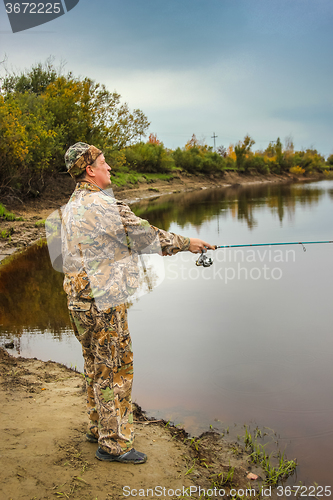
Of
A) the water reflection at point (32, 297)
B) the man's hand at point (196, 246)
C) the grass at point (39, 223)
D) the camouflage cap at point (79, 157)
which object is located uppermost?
the camouflage cap at point (79, 157)

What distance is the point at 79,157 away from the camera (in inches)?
109

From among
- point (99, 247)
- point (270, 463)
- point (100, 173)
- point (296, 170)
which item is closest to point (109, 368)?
point (99, 247)

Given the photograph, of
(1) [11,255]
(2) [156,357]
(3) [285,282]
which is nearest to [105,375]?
(2) [156,357]

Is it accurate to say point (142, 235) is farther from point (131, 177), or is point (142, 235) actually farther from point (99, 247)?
point (131, 177)

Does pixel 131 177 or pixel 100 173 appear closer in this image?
pixel 100 173

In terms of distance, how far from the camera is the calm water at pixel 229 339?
3902mm

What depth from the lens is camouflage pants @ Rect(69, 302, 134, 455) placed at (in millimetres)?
2662

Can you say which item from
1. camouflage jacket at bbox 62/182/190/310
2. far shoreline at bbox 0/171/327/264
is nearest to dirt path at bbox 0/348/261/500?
camouflage jacket at bbox 62/182/190/310

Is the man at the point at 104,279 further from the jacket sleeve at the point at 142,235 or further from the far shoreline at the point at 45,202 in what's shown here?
the far shoreline at the point at 45,202

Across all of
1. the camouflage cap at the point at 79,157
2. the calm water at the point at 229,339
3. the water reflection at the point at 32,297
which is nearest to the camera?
the camouflage cap at the point at 79,157

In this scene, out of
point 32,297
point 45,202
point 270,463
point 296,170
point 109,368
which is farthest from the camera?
point 296,170

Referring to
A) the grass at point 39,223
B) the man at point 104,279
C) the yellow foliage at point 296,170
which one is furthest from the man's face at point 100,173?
the yellow foliage at point 296,170

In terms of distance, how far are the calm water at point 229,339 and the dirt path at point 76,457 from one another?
1.44ft

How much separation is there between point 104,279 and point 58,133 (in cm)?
2159
